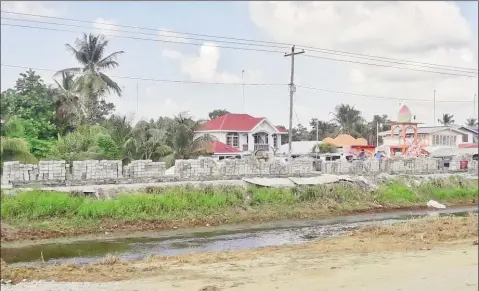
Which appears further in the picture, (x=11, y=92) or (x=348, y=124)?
(x=348, y=124)

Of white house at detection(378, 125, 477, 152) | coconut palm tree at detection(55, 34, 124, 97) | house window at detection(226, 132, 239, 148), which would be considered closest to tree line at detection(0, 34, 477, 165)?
coconut palm tree at detection(55, 34, 124, 97)

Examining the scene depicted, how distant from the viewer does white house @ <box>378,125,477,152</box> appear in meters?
43.2

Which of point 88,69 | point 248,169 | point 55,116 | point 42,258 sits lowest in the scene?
point 42,258

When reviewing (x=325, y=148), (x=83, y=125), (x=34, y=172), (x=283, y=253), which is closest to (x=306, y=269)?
(x=283, y=253)

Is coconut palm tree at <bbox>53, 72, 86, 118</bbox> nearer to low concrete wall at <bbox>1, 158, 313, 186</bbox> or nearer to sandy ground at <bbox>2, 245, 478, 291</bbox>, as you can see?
low concrete wall at <bbox>1, 158, 313, 186</bbox>

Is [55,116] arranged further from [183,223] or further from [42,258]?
[42,258]

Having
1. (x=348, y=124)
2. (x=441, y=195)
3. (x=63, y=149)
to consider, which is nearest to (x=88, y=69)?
(x=63, y=149)

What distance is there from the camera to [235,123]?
127ft

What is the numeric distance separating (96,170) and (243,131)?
2028 centimetres

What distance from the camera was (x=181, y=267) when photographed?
11.0 metres

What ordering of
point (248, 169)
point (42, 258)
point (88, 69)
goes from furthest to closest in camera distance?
point (88, 69)
point (248, 169)
point (42, 258)

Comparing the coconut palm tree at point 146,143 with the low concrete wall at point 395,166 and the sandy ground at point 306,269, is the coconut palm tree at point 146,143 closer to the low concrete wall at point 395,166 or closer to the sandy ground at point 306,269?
the low concrete wall at point 395,166

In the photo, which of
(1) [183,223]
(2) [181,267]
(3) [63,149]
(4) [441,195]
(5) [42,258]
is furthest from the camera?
(4) [441,195]

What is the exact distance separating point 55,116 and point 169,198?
10.7 metres
